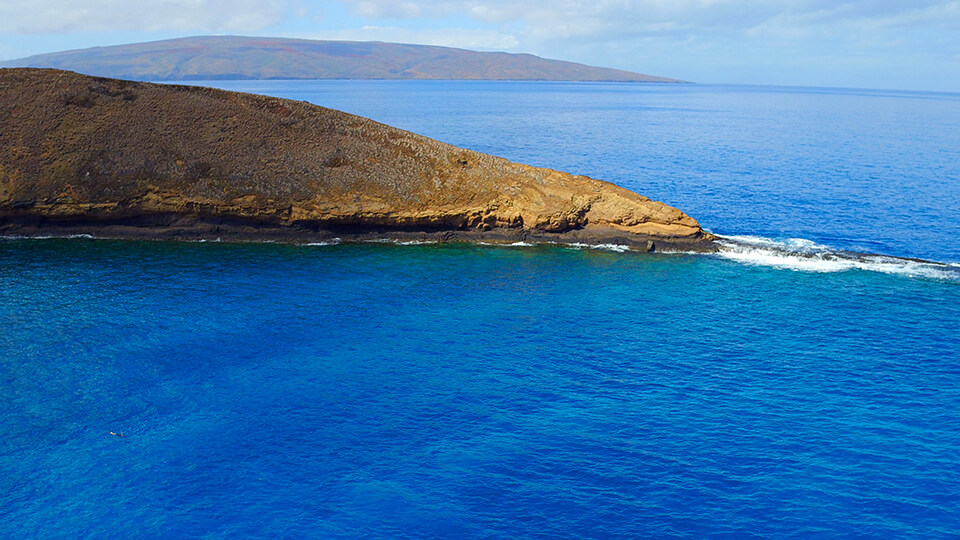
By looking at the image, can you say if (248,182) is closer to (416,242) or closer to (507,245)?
(416,242)

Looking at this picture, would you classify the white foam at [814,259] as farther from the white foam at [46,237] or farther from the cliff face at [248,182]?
the white foam at [46,237]

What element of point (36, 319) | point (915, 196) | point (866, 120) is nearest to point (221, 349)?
point (36, 319)

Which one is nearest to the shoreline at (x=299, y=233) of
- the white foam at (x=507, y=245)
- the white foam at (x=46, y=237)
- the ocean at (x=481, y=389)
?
the white foam at (x=46, y=237)

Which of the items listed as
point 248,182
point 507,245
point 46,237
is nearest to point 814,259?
point 507,245

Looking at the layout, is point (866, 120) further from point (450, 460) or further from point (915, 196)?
point (450, 460)

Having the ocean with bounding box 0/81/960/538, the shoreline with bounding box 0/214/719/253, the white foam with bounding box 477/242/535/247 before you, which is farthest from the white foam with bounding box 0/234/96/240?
the white foam with bounding box 477/242/535/247

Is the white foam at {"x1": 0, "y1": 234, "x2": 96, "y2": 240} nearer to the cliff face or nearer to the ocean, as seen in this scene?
the cliff face
